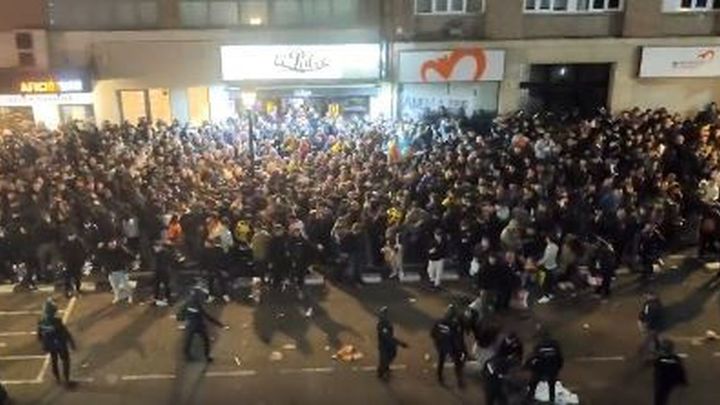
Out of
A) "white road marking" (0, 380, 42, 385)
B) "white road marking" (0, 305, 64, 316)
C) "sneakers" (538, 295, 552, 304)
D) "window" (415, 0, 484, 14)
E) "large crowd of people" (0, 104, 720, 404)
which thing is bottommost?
"white road marking" (0, 380, 42, 385)

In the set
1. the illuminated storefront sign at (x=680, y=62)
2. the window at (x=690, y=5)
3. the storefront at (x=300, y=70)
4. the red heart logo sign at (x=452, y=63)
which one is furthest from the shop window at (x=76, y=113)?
the window at (x=690, y=5)

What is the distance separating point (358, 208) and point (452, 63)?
35.3 ft

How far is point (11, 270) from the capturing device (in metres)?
17.9

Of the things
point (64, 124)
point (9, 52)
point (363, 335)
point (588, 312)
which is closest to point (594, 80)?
point (588, 312)

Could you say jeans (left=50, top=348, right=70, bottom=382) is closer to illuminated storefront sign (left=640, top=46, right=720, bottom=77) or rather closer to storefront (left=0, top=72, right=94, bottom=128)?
storefront (left=0, top=72, right=94, bottom=128)

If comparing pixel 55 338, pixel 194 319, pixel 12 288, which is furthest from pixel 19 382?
pixel 12 288

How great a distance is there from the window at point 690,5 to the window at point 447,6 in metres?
6.51

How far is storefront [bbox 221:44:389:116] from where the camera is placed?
26.2 meters

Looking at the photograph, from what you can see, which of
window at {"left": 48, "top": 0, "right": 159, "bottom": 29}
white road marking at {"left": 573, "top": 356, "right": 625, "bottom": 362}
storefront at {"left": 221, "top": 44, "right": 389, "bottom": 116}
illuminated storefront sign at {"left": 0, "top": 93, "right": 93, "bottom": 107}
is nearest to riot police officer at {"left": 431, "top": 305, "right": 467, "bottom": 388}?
white road marking at {"left": 573, "top": 356, "right": 625, "bottom": 362}

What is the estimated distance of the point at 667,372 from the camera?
39.7 feet

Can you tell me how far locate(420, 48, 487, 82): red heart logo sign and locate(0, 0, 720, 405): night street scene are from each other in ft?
0.25

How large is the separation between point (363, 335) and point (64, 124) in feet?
50.4

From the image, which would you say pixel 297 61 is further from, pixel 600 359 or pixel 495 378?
Answer: pixel 495 378

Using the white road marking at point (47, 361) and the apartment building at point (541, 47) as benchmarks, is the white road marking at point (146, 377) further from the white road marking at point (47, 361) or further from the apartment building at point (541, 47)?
the apartment building at point (541, 47)
